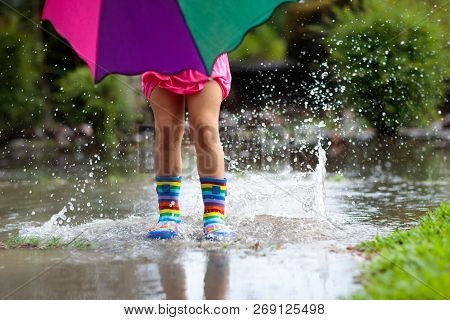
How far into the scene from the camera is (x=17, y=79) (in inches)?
364

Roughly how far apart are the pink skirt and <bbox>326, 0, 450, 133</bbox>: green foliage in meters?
6.50

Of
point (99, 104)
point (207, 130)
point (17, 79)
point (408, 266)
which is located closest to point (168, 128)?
point (207, 130)

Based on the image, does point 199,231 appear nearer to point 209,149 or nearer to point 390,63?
point 209,149

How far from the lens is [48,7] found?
2732 mm

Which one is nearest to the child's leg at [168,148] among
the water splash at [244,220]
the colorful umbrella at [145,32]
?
the water splash at [244,220]

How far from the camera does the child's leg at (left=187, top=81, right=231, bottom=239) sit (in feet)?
9.36

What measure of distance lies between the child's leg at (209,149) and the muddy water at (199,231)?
0.49ft

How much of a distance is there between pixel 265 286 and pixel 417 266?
47 centimetres

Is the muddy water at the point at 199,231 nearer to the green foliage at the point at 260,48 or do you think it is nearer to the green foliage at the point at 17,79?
the green foliage at the point at 17,79

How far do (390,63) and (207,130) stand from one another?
7.01m

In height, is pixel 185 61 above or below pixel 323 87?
below

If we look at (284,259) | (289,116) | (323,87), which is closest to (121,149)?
(289,116)

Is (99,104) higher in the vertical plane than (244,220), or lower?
higher

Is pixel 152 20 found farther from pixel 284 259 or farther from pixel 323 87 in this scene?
pixel 323 87
